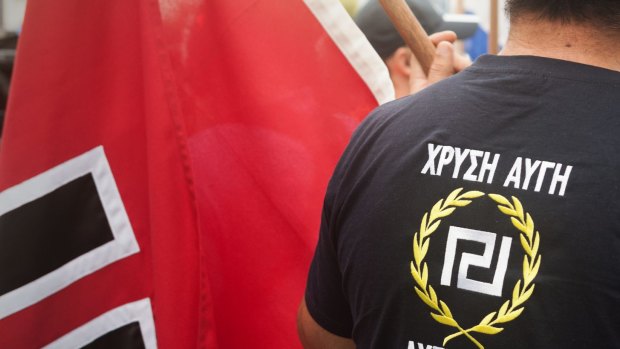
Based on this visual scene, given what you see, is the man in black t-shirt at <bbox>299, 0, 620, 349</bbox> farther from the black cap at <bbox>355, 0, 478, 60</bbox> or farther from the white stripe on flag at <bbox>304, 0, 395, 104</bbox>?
the black cap at <bbox>355, 0, 478, 60</bbox>

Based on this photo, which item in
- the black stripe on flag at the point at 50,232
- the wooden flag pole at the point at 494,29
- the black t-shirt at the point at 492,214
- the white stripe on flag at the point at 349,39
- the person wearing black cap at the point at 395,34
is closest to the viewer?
the black t-shirt at the point at 492,214

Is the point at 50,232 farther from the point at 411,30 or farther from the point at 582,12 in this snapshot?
the point at 582,12

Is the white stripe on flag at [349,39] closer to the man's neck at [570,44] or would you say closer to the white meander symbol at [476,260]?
the man's neck at [570,44]

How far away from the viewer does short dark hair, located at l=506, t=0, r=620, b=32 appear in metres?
1.11

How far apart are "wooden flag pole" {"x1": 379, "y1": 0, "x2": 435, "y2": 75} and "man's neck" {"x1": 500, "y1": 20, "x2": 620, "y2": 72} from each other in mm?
435

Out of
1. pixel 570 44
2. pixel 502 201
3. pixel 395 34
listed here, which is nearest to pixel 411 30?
pixel 570 44

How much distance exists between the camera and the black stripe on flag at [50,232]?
158 centimetres

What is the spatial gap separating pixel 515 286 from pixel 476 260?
66 mm

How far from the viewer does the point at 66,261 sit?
1.62m

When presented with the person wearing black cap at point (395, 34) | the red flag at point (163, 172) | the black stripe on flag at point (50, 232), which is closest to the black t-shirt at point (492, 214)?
the red flag at point (163, 172)

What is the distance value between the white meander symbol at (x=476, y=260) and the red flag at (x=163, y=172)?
677mm

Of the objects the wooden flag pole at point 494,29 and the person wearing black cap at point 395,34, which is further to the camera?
the person wearing black cap at point 395,34

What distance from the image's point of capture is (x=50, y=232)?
1616 mm

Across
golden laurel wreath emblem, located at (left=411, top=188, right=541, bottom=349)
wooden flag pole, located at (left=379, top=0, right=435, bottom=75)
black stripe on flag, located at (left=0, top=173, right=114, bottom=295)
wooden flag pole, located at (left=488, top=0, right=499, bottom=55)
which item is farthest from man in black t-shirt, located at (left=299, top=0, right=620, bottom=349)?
wooden flag pole, located at (left=488, top=0, right=499, bottom=55)
